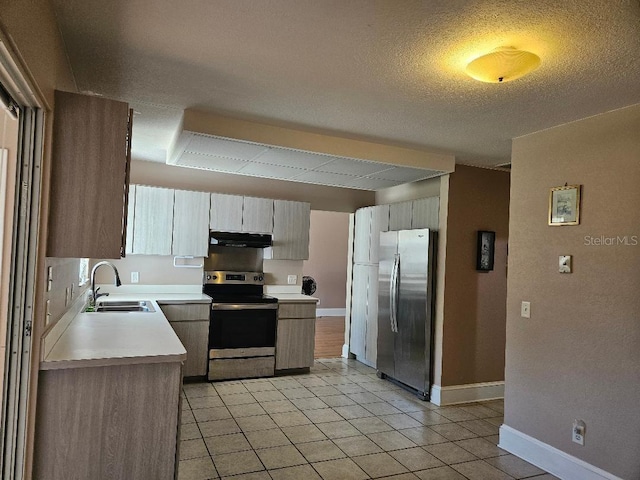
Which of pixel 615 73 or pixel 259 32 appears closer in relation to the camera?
pixel 259 32

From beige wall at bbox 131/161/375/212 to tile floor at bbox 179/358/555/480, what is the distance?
2.21m

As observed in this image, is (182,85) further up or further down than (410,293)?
further up

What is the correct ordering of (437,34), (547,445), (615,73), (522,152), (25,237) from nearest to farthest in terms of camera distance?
(25,237) < (437,34) < (615,73) < (547,445) < (522,152)

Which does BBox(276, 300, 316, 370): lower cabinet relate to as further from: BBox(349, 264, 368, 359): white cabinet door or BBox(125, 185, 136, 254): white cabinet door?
BBox(125, 185, 136, 254): white cabinet door

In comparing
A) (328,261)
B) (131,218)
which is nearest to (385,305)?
(131,218)

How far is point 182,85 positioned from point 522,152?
8.31 ft

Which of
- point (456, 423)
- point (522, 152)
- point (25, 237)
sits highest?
point (522, 152)

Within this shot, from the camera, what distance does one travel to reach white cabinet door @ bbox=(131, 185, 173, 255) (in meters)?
4.74

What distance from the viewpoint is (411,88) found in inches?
103

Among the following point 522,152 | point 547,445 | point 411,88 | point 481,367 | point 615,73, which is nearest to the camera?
point 615,73

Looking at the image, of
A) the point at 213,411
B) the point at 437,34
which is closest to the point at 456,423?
the point at 213,411

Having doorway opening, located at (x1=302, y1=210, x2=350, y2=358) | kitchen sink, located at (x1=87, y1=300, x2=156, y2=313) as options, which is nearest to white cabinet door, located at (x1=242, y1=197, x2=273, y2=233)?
kitchen sink, located at (x1=87, y1=300, x2=156, y2=313)

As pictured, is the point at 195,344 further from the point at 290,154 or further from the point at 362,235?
the point at 362,235

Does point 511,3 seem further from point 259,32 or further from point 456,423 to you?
point 456,423
